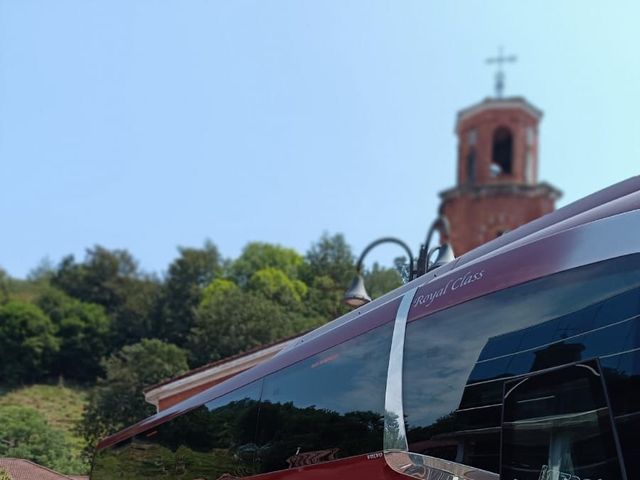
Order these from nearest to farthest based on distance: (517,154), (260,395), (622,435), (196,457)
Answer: (622,435)
(260,395)
(196,457)
(517,154)

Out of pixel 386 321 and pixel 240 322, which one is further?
pixel 240 322

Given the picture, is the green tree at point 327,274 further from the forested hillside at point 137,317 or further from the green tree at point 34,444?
the green tree at point 34,444

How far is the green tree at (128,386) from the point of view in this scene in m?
40.4

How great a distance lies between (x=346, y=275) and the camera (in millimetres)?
67500

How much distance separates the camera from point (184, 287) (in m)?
73.6

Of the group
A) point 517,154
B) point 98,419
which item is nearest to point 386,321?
point 98,419

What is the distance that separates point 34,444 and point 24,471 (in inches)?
286

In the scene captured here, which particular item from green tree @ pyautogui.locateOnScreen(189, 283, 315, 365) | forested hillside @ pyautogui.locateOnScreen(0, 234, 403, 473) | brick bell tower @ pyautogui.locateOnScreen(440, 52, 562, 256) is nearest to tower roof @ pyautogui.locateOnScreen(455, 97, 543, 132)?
brick bell tower @ pyautogui.locateOnScreen(440, 52, 562, 256)

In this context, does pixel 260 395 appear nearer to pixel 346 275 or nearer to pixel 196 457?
pixel 196 457

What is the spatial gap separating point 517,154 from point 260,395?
47590 mm

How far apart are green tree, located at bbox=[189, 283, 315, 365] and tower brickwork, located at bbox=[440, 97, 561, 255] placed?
1257cm

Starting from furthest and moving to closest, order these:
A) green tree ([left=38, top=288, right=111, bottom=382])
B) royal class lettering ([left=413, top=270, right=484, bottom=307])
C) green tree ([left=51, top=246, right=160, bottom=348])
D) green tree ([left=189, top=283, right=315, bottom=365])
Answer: green tree ([left=51, top=246, right=160, bottom=348]) < green tree ([left=38, top=288, right=111, bottom=382]) < green tree ([left=189, top=283, right=315, bottom=365]) < royal class lettering ([left=413, top=270, right=484, bottom=307])

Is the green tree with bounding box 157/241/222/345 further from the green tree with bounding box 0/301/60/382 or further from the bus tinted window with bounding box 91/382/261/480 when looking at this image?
the bus tinted window with bounding box 91/382/261/480

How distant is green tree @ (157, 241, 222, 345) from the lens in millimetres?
67375
